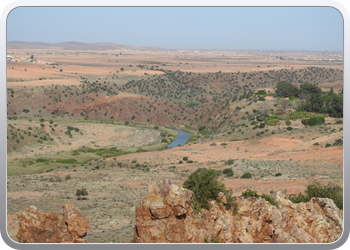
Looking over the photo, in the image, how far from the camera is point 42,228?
1322 cm

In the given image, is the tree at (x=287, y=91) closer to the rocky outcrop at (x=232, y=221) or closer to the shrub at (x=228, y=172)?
the shrub at (x=228, y=172)

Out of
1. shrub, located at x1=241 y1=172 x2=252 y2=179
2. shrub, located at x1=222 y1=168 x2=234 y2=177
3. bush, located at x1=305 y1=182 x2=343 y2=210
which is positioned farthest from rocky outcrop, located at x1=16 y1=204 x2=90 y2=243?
shrub, located at x1=222 y1=168 x2=234 y2=177

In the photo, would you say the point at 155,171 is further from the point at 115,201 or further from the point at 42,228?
the point at 42,228

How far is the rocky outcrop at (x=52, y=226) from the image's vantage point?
12.9 meters

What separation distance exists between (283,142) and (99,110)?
44157 mm

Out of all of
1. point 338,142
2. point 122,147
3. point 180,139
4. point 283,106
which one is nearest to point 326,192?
point 338,142

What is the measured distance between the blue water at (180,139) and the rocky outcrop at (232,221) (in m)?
48.0

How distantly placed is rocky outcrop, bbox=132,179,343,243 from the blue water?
157ft

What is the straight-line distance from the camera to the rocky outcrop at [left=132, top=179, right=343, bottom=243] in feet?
41.3

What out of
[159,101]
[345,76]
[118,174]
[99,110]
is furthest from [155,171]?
[159,101]

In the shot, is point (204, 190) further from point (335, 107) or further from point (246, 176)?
point (335, 107)

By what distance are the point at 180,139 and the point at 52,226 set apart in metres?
55.8

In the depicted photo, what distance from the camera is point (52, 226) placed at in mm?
13344

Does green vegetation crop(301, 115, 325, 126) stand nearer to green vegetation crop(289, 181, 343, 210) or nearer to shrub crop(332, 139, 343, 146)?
shrub crop(332, 139, 343, 146)
